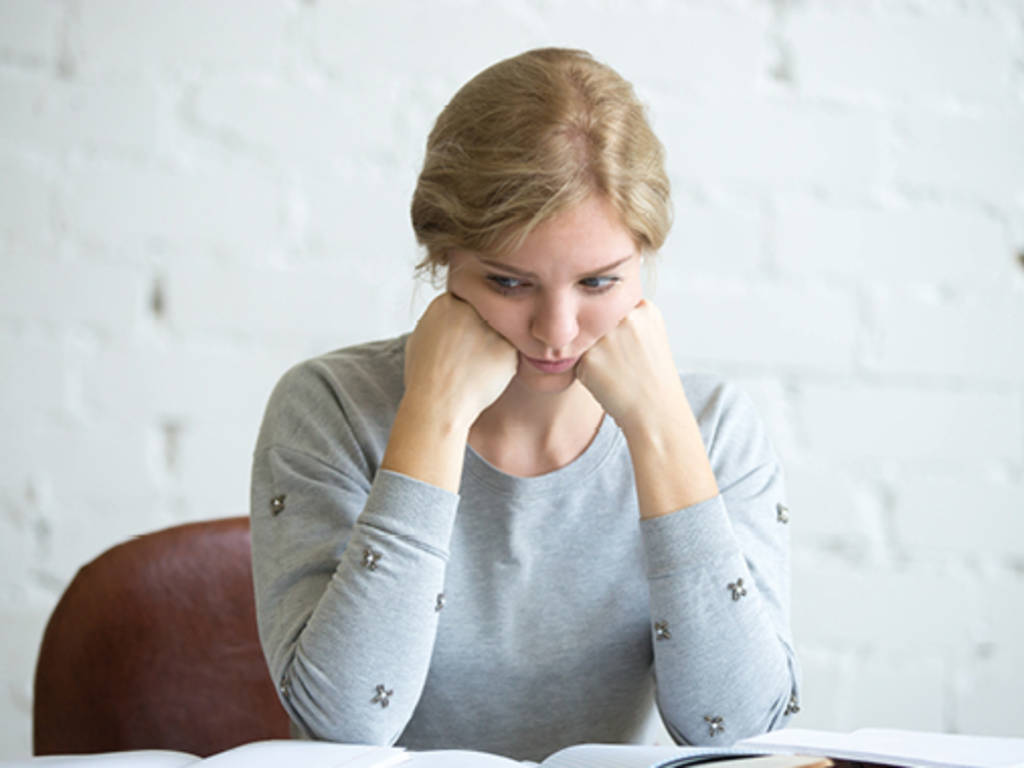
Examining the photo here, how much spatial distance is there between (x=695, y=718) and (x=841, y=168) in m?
0.81

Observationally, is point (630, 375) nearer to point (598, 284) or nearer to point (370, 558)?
point (598, 284)

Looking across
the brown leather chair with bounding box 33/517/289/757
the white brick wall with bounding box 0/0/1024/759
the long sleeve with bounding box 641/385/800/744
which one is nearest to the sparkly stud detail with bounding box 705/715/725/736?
the long sleeve with bounding box 641/385/800/744

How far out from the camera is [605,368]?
2.75ft

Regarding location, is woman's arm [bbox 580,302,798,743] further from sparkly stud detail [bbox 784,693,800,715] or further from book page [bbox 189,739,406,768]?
book page [bbox 189,739,406,768]

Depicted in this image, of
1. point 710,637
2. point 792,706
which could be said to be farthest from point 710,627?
point 792,706

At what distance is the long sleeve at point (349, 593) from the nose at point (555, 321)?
14 centimetres

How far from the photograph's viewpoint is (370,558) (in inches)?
28.8

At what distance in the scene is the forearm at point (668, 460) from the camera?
2.61ft

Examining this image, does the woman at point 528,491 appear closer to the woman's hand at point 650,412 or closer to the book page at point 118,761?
the woman's hand at point 650,412

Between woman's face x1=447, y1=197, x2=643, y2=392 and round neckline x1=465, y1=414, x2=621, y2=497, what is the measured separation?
0.31 ft

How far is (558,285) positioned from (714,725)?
35cm

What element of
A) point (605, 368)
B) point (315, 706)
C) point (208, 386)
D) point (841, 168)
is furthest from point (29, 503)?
point (841, 168)

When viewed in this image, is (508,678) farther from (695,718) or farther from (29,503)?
(29,503)

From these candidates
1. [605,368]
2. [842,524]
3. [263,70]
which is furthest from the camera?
[842,524]
